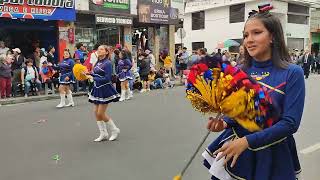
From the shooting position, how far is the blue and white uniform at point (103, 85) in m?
7.95

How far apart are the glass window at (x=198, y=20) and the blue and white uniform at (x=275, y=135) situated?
40.5 meters

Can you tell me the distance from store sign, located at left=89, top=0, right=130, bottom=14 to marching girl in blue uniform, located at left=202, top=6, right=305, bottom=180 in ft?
60.2

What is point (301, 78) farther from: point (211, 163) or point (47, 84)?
point (47, 84)

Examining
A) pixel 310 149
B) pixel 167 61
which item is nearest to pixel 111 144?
pixel 310 149

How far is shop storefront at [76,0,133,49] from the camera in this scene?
66.8ft

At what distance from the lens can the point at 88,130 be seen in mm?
8914

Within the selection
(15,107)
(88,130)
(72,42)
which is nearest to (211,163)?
(88,130)

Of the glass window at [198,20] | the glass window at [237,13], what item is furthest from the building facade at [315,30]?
the glass window at [198,20]

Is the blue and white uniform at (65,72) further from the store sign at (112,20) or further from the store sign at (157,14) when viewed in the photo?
the store sign at (157,14)

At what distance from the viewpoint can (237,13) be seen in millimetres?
38875

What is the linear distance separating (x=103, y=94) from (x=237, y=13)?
32.6m

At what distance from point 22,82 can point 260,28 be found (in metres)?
14.2

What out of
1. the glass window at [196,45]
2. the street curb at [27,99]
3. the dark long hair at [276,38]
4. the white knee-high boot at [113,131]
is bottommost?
the street curb at [27,99]

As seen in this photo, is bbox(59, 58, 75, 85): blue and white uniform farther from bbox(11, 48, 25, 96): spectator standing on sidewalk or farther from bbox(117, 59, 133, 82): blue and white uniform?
bbox(11, 48, 25, 96): spectator standing on sidewalk
